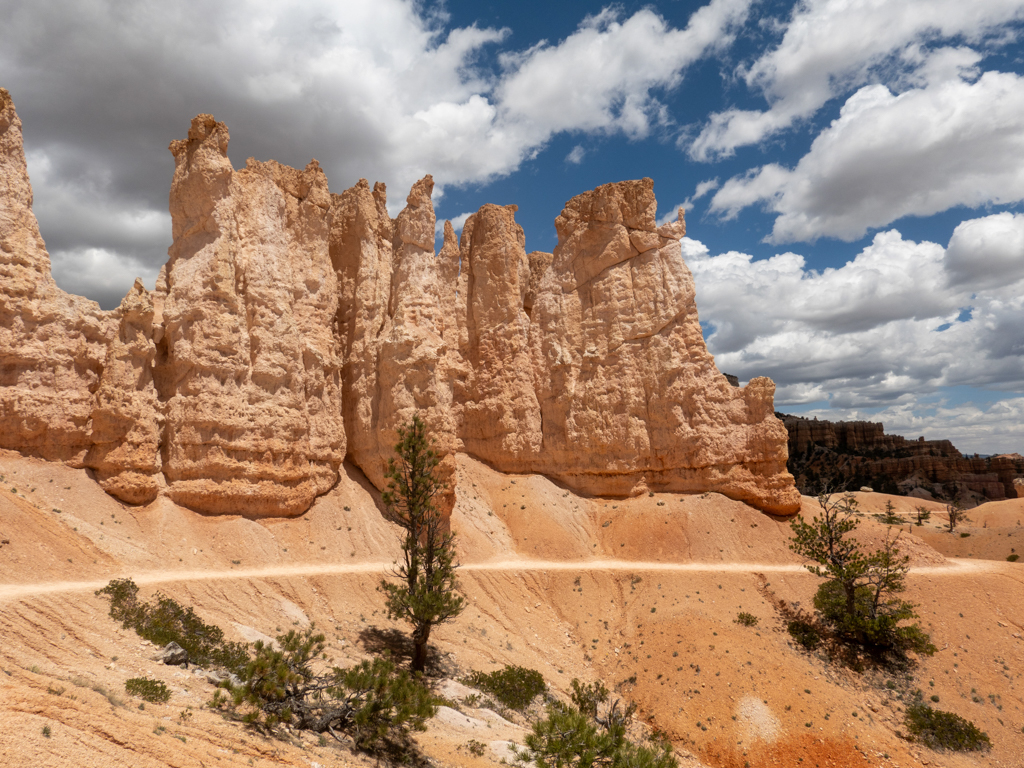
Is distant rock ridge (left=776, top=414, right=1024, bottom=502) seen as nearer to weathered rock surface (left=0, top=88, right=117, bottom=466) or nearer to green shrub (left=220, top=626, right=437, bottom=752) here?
green shrub (left=220, top=626, right=437, bottom=752)

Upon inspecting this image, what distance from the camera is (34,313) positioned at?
24.9 metres

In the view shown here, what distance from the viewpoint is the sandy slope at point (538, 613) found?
14750 mm

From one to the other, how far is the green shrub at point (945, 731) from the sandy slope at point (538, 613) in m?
0.57

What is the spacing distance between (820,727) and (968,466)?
3106 inches

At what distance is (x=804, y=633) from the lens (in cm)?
2666

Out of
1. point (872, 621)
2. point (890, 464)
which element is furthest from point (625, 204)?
point (890, 464)

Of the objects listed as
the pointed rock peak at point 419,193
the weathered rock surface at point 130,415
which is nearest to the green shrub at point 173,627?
the weathered rock surface at point 130,415

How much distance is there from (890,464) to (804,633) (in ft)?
210

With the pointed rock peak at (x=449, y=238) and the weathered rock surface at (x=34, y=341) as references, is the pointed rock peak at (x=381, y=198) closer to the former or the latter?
the pointed rock peak at (x=449, y=238)

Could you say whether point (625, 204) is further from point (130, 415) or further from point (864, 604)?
point (130, 415)

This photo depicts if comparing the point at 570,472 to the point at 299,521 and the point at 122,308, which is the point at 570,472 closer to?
→ the point at 299,521

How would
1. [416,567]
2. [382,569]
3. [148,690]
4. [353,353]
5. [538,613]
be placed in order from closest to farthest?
1. [148,690]
2. [416,567]
3. [382,569]
4. [538,613]
5. [353,353]

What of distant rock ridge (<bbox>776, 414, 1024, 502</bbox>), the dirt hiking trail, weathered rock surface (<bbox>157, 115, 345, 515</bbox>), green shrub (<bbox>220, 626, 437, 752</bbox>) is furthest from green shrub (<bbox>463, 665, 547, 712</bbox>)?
distant rock ridge (<bbox>776, 414, 1024, 502</bbox>)

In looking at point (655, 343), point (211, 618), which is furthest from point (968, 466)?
point (211, 618)
